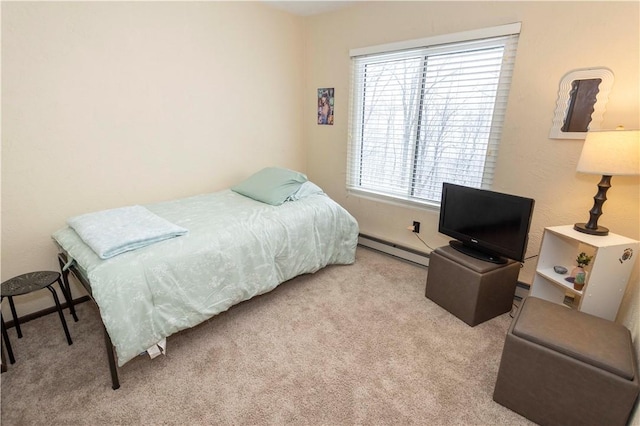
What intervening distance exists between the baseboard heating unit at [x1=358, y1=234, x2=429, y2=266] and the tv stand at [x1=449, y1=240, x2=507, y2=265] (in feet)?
1.88

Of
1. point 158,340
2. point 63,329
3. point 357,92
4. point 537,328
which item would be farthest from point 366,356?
point 357,92

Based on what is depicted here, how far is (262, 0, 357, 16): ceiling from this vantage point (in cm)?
296

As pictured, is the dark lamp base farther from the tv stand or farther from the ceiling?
the ceiling

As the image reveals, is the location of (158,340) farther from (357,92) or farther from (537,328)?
(357,92)

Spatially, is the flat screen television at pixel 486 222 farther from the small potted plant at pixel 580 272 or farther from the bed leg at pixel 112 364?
the bed leg at pixel 112 364

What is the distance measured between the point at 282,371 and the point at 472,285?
4.32 feet

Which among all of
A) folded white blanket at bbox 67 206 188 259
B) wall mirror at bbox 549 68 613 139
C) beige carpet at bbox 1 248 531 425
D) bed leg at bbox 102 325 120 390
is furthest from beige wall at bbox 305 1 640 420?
bed leg at bbox 102 325 120 390

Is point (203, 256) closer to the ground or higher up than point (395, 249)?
higher up

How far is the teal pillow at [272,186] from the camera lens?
2660mm

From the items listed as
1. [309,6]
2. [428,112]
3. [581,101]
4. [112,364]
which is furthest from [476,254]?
[309,6]

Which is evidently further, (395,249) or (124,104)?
(395,249)

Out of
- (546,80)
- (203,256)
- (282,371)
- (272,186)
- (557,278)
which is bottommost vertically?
(282,371)

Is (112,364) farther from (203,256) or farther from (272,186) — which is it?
(272,186)

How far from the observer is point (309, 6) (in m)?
3.06
